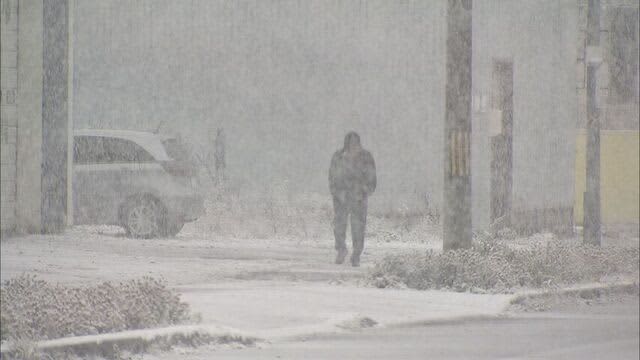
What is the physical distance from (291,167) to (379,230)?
56 cm

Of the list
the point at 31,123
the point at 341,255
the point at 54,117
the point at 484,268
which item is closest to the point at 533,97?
the point at 341,255

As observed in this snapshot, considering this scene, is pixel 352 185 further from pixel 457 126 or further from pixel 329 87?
pixel 457 126

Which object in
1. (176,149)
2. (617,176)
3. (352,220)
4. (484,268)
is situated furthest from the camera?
(617,176)

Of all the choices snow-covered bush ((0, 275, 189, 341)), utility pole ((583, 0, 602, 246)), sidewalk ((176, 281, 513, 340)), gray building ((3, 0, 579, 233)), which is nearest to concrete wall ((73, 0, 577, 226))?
A: gray building ((3, 0, 579, 233))

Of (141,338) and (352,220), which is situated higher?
(352,220)

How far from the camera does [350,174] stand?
629 cm

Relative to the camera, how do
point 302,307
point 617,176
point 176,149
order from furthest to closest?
point 617,176 < point 302,307 < point 176,149

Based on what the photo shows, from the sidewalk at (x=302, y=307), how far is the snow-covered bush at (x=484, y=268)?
13 centimetres

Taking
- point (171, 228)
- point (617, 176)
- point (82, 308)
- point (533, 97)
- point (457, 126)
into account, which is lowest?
point (82, 308)

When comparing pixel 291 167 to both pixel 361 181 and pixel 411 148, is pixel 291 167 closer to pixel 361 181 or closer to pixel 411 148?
pixel 361 181

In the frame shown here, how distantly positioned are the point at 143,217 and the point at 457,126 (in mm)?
2564

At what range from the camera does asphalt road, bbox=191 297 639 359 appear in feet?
22.2

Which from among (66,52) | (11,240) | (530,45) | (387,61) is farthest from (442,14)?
(11,240)

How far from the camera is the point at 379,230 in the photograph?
261 inches
